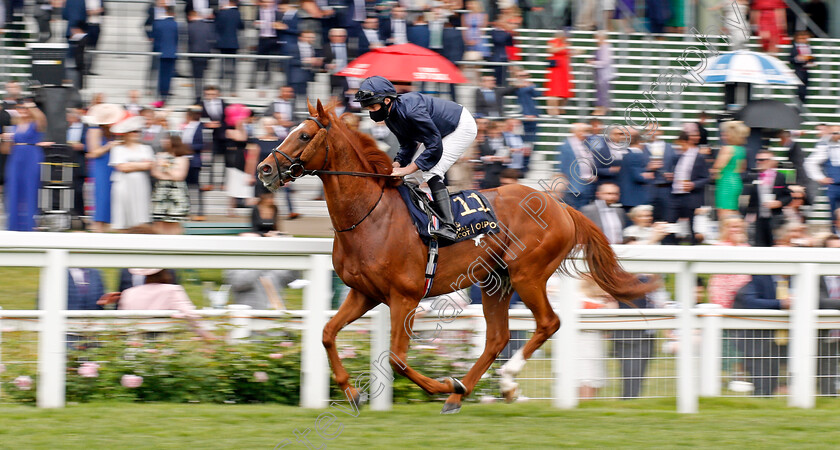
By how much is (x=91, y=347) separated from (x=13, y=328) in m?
0.38

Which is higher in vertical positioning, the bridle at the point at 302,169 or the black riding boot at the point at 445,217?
the bridle at the point at 302,169

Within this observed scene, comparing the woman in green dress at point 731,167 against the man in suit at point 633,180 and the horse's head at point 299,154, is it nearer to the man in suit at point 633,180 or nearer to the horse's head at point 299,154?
the man in suit at point 633,180

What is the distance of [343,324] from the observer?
5.06m

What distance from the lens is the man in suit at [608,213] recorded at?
7.59 metres

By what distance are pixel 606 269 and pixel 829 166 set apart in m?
5.55

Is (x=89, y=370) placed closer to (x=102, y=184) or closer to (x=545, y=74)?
(x=102, y=184)

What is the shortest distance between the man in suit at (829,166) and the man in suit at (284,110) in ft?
17.4

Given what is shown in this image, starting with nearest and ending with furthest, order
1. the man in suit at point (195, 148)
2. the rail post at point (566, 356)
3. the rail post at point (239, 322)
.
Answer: the rail post at point (239, 322)
the rail post at point (566, 356)
the man in suit at point (195, 148)

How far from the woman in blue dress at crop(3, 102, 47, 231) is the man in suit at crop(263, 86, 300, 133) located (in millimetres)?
2152

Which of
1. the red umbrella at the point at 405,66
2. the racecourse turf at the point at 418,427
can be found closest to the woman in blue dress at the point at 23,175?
the red umbrella at the point at 405,66

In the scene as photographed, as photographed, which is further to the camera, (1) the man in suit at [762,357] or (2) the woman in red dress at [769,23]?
(2) the woman in red dress at [769,23]

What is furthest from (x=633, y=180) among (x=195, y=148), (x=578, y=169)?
(x=195, y=148)

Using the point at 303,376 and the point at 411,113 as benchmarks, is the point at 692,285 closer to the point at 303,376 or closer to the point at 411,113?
the point at 411,113

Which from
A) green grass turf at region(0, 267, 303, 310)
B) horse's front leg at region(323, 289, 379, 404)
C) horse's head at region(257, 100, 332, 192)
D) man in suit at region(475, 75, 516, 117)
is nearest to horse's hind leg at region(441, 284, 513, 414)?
horse's front leg at region(323, 289, 379, 404)
